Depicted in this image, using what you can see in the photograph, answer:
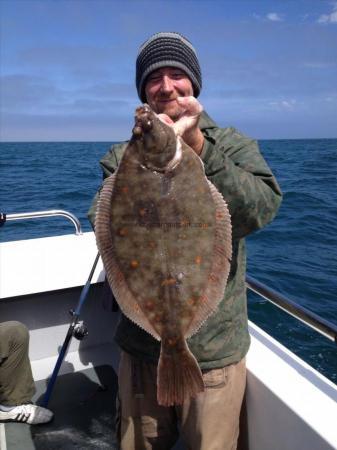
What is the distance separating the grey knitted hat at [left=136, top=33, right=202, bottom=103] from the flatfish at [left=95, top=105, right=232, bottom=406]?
0.60m

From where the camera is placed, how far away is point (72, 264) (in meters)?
4.13

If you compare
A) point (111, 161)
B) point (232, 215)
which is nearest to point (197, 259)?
point (232, 215)

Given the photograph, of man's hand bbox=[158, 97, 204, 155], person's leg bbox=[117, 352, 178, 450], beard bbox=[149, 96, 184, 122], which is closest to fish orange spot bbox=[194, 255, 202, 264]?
man's hand bbox=[158, 97, 204, 155]

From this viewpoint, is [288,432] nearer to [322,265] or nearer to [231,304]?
[231,304]

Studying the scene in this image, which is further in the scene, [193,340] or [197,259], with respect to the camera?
[193,340]

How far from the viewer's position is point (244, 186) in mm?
1829

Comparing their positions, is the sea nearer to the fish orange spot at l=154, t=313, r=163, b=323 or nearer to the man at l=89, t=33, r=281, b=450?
the man at l=89, t=33, r=281, b=450

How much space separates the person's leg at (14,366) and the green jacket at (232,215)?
1511 millimetres

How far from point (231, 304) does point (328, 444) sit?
0.81 metres

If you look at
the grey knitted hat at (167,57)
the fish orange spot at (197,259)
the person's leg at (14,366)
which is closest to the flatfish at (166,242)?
the fish orange spot at (197,259)

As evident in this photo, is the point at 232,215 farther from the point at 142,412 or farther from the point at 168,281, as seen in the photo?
the point at 142,412

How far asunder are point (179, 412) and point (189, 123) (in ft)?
5.17

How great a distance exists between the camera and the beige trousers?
87.5 inches

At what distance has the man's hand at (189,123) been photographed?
5.86 ft
